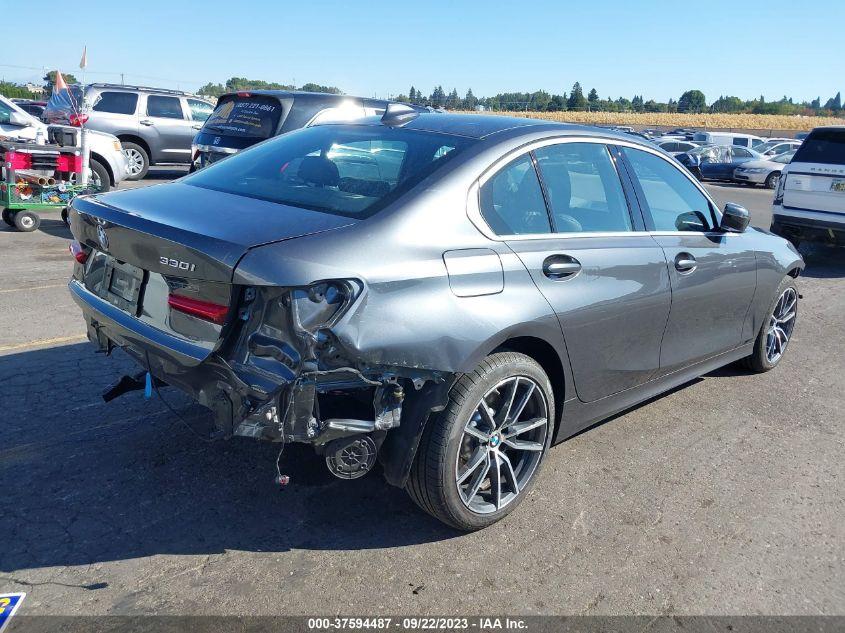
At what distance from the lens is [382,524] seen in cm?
334

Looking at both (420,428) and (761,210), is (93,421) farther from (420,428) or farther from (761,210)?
(761,210)

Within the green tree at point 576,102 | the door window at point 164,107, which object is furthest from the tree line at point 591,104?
the door window at point 164,107

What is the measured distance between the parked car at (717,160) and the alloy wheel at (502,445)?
26.0 metres

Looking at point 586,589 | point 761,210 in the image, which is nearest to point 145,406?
point 586,589

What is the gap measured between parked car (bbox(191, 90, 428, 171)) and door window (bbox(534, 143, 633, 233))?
5.88 m

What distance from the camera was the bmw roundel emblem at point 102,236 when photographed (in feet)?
10.6

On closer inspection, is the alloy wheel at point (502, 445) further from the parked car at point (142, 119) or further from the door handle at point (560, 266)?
the parked car at point (142, 119)

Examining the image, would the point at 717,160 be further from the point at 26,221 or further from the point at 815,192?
the point at 26,221

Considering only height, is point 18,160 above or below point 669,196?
A: below

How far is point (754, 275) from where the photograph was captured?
5.02m

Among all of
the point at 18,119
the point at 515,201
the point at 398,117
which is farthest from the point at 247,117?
the point at 515,201

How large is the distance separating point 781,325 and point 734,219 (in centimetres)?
165

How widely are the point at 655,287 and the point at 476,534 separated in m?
1.69

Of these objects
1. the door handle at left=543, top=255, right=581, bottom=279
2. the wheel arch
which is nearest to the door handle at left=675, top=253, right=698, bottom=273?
the door handle at left=543, top=255, right=581, bottom=279
